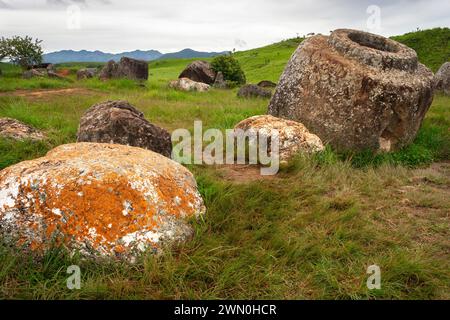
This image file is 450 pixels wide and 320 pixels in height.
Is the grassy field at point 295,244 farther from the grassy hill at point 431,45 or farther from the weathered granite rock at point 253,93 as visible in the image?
the grassy hill at point 431,45

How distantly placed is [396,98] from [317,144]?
1.90 meters

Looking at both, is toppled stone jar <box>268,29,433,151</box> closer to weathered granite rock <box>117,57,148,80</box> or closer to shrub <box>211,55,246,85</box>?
weathered granite rock <box>117,57,148,80</box>

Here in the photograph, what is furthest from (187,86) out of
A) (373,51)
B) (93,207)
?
(93,207)

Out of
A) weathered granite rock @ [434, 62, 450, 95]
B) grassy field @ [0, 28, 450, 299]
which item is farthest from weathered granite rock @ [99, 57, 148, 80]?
grassy field @ [0, 28, 450, 299]

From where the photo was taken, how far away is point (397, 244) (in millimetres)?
4137

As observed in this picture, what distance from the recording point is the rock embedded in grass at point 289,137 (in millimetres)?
6785

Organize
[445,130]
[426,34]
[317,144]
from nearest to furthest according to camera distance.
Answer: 1. [317,144]
2. [445,130]
3. [426,34]

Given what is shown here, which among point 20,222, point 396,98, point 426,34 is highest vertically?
point 426,34

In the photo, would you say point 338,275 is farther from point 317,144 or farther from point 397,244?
point 317,144

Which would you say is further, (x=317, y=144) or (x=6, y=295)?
(x=317, y=144)

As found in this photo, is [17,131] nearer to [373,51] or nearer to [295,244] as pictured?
[295,244]

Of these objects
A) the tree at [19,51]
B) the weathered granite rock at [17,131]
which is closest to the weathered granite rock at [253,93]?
the weathered granite rock at [17,131]
